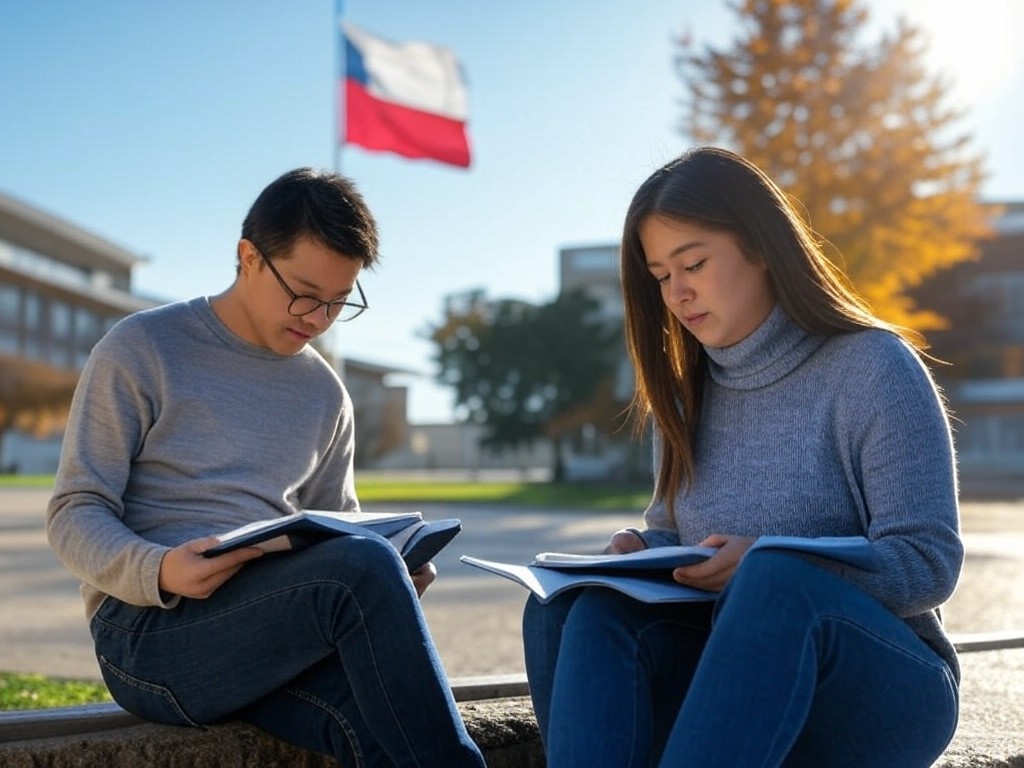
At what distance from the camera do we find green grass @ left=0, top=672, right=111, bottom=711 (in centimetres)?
330

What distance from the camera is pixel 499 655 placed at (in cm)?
468

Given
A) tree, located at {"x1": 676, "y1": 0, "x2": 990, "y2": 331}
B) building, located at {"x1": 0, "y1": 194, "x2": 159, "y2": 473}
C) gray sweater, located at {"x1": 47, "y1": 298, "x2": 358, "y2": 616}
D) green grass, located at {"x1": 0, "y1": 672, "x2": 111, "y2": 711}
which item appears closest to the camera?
gray sweater, located at {"x1": 47, "y1": 298, "x2": 358, "y2": 616}

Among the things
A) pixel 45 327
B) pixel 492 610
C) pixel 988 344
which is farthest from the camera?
pixel 45 327

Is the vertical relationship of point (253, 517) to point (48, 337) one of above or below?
below

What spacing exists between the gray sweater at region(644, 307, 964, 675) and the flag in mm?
12340

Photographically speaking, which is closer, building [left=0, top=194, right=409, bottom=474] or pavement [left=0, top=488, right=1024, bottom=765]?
pavement [left=0, top=488, right=1024, bottom=765]

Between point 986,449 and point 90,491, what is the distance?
115ft

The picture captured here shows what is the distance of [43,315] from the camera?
4228cm

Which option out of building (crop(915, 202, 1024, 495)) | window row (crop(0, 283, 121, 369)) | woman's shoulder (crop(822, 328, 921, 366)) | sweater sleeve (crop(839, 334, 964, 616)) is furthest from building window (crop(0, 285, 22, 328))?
sweater sleeve (crop(839, 334, 964, 616))

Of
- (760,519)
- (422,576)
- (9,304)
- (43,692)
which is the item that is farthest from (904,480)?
(9,304)

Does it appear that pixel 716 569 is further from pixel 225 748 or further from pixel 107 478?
pixel 107 478

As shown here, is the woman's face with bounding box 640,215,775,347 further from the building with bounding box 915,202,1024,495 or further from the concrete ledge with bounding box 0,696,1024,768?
the building with bounding box 915,202,1024,495

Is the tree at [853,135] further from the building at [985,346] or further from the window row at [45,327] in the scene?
the window row at [45,327]

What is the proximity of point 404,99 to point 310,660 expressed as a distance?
42.7ft
